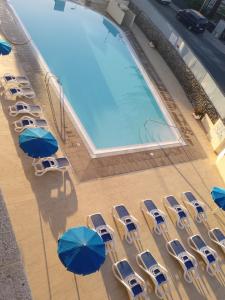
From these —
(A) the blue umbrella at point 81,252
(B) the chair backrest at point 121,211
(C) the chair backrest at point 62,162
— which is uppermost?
(A) the blue umbrella at point 81,252

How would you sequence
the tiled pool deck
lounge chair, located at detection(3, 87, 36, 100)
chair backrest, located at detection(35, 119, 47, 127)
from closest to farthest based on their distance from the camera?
1. the tiled pool deck
2. chair backrest, located at detection(35, 119, 47, 127)
3. lounge chair, located at detection(3, 87, 36, 100)

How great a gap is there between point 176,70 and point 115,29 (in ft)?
24.5

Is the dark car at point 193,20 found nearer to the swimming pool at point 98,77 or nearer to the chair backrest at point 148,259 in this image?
the swimming pool at point 98,77

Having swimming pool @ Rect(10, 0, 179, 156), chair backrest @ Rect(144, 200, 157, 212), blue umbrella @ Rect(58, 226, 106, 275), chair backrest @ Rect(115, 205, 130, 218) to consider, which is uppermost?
blue umbrella @ Rect(58, 226, 106, 275)

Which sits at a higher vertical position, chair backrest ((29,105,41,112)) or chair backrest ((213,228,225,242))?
chair backrest ((213,228,225,242))

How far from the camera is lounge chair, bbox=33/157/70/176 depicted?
13570 mm

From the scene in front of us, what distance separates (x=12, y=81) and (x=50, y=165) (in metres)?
5.99

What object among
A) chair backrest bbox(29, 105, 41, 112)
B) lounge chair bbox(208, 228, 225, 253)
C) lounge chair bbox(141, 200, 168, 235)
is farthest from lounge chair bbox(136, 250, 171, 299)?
chair backrest bbox(29, 105, 41, 112)

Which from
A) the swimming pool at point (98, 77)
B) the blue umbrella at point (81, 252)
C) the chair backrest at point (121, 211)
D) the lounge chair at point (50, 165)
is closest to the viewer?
the blue umbrella at point (81, 252)

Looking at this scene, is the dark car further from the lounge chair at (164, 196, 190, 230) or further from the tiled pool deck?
the lounge chair at (164, 196, 190, 230)

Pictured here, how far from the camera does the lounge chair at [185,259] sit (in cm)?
1223

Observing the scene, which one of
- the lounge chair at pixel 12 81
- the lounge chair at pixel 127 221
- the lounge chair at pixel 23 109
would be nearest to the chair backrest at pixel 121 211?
the lounge chair at pixel 127 221

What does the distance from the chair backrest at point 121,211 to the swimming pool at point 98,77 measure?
11.2 feet

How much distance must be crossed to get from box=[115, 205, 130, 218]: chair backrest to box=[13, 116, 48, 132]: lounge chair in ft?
18.1
